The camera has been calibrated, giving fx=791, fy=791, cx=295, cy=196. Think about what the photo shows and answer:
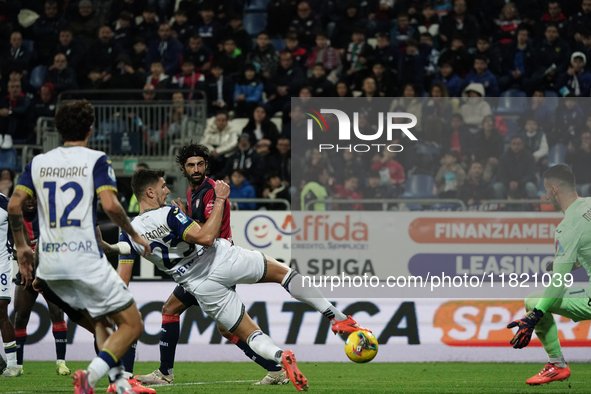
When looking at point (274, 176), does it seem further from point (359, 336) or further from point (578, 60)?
point (359, 336)

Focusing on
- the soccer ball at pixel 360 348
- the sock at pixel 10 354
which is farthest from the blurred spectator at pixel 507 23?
the sock at pixel 10 354

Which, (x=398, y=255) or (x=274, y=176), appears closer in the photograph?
(x=398, y=255)

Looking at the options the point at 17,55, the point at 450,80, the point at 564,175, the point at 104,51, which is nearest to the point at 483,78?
the point at 450,80

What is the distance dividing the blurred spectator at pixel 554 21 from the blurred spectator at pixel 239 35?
21.0 ft

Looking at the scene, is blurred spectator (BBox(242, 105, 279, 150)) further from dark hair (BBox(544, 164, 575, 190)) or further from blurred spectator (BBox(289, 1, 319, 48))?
dark hair (BBox(544, 164, 575, 190))

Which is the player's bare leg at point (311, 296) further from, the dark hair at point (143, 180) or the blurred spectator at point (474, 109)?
the blurred spectator at point (474, 109)

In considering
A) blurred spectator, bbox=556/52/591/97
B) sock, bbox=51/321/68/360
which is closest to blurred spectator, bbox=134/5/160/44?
blurred spectator, bbox=556/52/591/97

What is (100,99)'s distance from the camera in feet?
54.9

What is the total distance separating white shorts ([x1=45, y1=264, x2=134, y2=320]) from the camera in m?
5.71

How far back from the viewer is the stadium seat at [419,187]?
1407cm

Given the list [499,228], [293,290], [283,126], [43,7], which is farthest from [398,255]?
[43,7]

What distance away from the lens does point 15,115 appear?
55.6 feet

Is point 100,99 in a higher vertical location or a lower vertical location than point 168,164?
higher

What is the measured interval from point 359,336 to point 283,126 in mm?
8967
